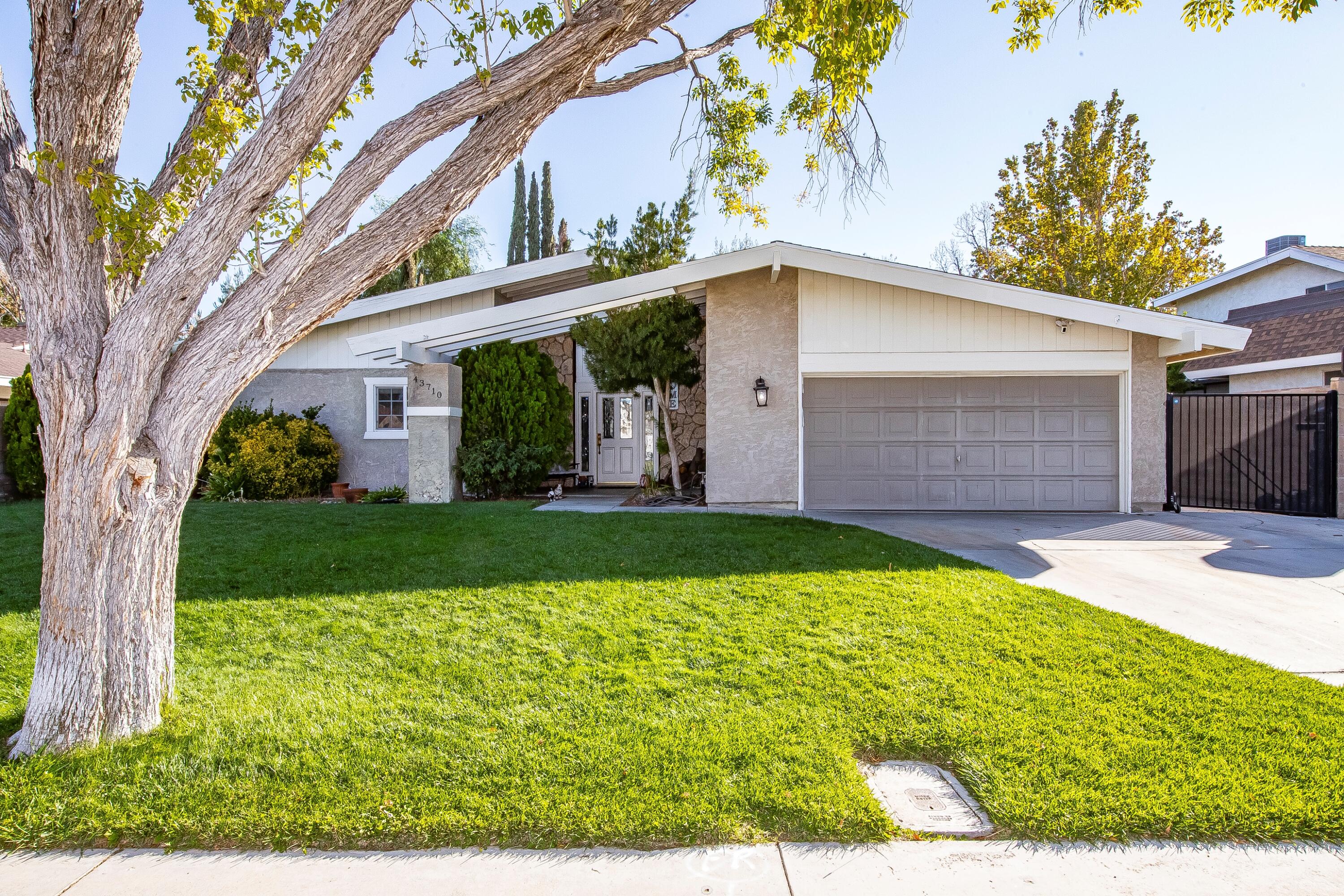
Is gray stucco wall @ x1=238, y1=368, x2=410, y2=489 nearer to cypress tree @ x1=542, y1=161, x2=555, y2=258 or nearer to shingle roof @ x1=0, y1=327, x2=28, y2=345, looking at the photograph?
shingle roof @ x1=0, y1=327, x2=28, y2=345

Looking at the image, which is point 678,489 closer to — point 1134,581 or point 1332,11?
point 1134,581

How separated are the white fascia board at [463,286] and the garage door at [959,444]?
523 cm

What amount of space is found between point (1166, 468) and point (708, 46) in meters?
9.81

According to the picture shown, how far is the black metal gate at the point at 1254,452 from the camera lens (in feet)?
35.0

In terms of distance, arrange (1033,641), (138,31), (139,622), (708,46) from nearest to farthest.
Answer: (139,622) → (138,31) → (1033,641) → (708,46)

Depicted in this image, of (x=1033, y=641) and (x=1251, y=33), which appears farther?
(x=1251, y=33)

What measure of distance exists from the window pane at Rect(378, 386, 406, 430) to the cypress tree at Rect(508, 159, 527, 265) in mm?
20137

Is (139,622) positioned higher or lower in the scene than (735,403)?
lower

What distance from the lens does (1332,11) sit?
5676mm

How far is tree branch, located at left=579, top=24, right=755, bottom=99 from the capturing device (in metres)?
4.62

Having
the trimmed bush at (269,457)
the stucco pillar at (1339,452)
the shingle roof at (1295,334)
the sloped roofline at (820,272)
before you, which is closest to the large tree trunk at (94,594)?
the sloped roofline at (820,272)

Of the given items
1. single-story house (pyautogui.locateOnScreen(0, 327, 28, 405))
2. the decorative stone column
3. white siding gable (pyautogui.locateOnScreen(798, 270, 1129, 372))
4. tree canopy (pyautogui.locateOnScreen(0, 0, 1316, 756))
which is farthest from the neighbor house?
single-story house (pyautogui.locateOnScreen(0, 327, 28, 405))

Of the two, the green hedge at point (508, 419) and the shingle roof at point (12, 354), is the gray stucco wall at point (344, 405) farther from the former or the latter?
the shingle roof at point (12, 354)

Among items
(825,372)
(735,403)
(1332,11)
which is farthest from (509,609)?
(1332,11)
